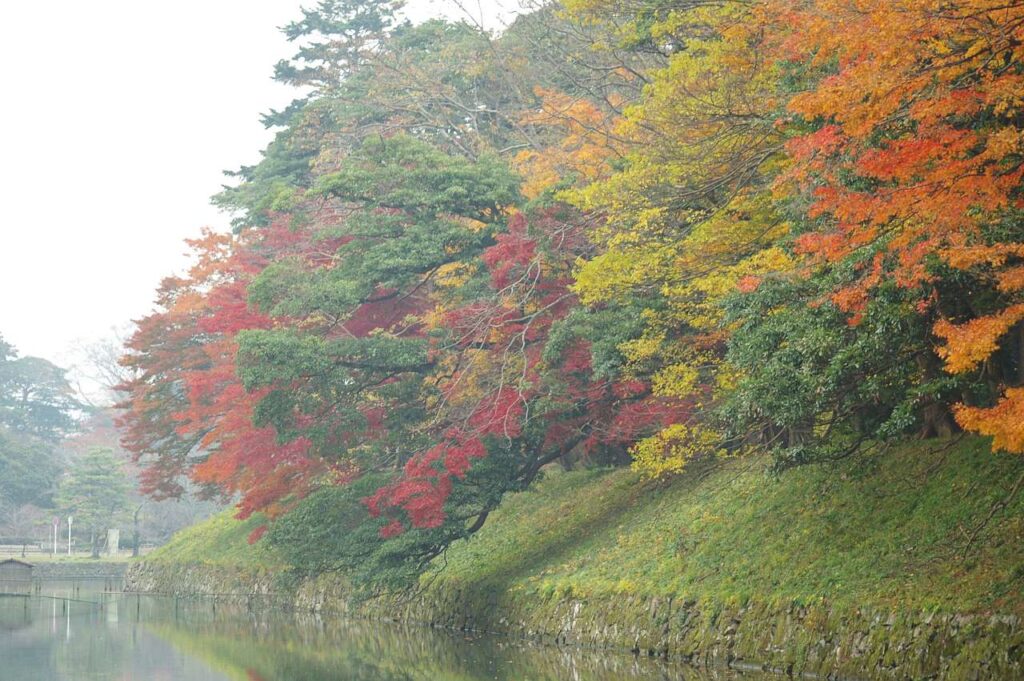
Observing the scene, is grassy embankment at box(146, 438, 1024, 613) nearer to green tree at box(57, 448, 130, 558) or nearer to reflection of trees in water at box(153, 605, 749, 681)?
reflection of trees in water at box(153, 605, 749, 681)

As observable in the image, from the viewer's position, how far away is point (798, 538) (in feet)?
59.4

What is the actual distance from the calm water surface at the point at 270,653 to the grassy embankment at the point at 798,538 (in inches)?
62.2

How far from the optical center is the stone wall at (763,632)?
43.0 ft

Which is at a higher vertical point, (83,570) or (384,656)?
(384,656)

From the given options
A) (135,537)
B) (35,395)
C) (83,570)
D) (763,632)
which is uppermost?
(35,395)

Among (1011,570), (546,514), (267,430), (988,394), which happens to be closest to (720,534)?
(988,394)

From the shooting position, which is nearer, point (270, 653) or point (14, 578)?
point (270, 653)

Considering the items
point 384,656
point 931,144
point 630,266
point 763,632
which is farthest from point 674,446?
point 931,144

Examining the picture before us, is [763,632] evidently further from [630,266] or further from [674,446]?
[630,266]

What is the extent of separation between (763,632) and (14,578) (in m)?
36.9

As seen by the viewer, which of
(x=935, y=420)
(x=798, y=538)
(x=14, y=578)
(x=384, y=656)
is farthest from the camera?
(x=14, y=578)

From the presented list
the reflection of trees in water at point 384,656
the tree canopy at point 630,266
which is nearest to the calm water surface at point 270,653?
the reflection of trees in water at point 384,656

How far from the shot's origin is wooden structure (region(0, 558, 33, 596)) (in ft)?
149

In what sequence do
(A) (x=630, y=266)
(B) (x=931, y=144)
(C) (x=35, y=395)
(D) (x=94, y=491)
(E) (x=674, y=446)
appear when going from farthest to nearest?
1. (C) (x=35, y=395)
2. (D) (x=94, y=491)
3. (E) (x=674, y=446)
4. (A) (x=630, y=266)
5. (B) (x=931, y=144)
